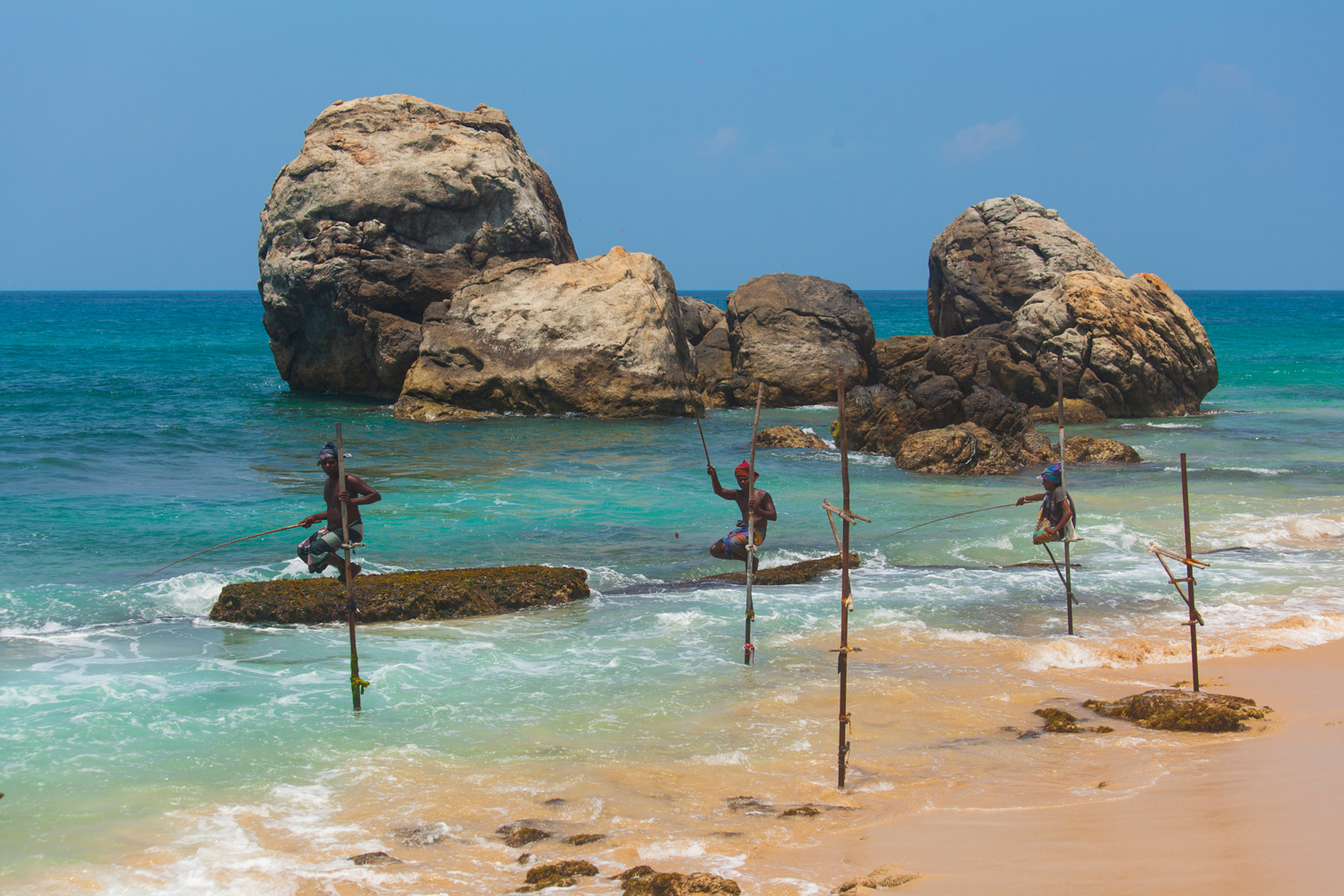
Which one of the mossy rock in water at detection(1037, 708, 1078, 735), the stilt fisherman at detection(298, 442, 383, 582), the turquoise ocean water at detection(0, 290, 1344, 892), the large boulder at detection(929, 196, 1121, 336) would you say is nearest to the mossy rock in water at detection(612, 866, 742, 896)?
the turquoise ocean water at detection(0, 290, 1344, 892)

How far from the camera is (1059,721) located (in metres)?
7.70

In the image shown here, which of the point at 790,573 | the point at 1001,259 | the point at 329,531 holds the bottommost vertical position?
the point at 790,573

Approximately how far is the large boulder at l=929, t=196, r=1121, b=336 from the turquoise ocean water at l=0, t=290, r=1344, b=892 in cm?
897

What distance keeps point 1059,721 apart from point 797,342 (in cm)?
2138

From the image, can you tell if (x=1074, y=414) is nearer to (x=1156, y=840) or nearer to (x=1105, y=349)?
(x=1105, y=349)

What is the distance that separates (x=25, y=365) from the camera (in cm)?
4400

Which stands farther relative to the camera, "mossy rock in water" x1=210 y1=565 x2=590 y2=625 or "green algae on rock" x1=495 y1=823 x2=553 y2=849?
"mossy rock in water" x1=210 y1=565 x2=590 y2=625

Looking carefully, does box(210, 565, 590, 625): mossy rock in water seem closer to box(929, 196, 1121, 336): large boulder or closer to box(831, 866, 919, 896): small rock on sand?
box(831, 866, 919, 896): small rock on sand

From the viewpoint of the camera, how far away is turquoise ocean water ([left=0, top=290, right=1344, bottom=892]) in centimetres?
693

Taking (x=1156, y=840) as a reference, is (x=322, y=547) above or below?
above

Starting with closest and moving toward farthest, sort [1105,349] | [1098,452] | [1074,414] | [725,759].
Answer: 1. [725,759]
2. [1098,452]
3. [1074,414]
4. [1105,349]

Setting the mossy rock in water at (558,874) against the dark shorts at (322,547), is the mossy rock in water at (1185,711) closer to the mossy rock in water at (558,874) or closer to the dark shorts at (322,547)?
the mossy rock in water at (558,874)

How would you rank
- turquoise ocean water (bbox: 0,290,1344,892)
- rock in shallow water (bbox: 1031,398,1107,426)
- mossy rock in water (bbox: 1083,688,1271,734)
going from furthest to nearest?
rock in shallow water (bbox: 1031,398,1107,426) < mossy rock in water (bbox: 1083,688,1271,734) < turquoise ocean water (bbox: 0,290,1344,892)

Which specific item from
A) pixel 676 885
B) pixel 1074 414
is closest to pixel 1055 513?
pixel 676 885
